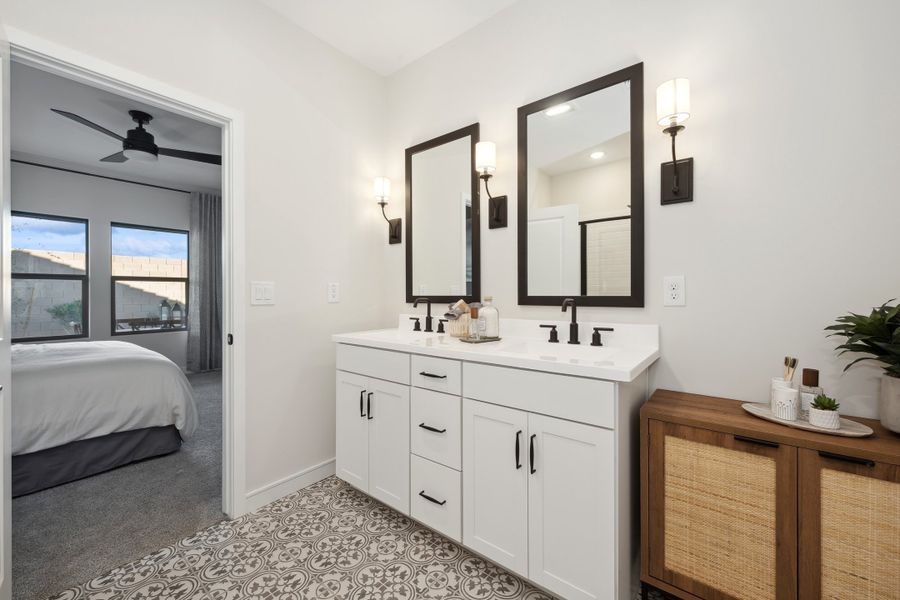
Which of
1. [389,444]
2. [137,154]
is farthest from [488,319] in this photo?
[137,154]

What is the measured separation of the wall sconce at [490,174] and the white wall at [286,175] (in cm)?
94

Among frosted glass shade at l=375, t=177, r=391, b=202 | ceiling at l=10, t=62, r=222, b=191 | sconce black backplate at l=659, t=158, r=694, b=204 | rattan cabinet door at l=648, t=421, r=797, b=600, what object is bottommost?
rattan cabinet door at l=648, t=421, r=797, b=600

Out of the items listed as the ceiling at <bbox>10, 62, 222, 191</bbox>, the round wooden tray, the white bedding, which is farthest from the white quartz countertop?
the ceiling at <bbox>10, 62, 222, 191</bbox>

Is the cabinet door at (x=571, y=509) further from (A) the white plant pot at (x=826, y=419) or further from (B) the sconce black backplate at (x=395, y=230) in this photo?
(B) the sconce black backplate at (x=395, y=230)

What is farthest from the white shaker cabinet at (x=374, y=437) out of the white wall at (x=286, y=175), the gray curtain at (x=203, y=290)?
the gray curtain at (x=203, y=290)

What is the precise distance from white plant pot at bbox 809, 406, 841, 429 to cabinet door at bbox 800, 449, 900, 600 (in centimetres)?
12

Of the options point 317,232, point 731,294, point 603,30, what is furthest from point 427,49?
point 731,294

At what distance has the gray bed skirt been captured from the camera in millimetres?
2206

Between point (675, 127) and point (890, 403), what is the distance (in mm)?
1125

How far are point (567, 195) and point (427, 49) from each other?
144 centimetres

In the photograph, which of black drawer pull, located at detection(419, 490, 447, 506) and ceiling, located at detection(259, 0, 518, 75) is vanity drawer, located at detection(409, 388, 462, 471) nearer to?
black drawer pull, located at detection(419, 490, 447, 506)

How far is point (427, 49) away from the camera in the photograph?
245 centimetres

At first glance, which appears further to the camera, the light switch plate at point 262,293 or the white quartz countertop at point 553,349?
the light switch plate at point 262,293

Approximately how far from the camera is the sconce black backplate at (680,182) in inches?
60.8
